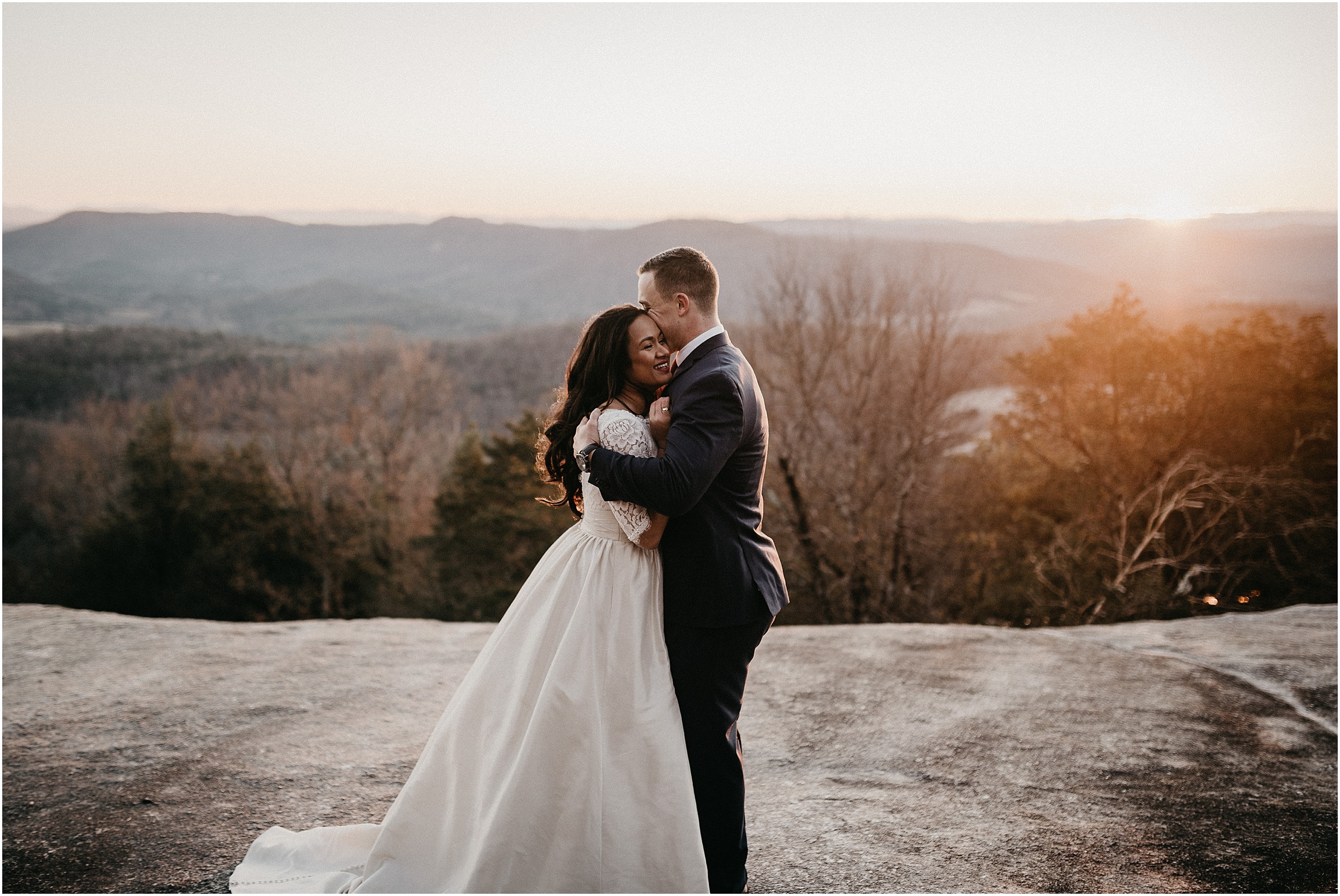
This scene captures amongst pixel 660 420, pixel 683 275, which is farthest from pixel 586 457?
pixel 683 275

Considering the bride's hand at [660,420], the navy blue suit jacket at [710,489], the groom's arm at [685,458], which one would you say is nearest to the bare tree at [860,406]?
the navy blue suit jacket at [710,489]

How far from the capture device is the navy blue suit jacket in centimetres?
253

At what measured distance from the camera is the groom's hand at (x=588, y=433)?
271 centimetres

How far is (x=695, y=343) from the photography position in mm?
2816

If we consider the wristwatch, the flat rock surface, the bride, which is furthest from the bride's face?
the flat rock surface

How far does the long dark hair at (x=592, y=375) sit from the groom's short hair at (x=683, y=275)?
0.44 ft

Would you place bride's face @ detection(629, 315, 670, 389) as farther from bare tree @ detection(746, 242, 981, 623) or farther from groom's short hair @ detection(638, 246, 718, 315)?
bare tree @ detection(746, 242, 981, 623)

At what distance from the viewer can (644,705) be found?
2.72 m

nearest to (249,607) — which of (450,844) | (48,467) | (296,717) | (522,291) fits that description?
(48,467)

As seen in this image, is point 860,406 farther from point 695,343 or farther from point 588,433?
point 588,433

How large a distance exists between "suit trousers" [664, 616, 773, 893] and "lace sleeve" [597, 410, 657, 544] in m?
0.39

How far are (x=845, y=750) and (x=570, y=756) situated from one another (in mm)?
2407

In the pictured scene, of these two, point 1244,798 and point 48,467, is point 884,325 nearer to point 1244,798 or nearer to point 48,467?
point 1244,798

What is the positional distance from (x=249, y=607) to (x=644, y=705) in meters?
25.4
